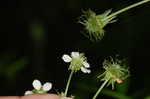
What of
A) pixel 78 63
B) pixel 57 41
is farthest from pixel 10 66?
A: pixel 78 63

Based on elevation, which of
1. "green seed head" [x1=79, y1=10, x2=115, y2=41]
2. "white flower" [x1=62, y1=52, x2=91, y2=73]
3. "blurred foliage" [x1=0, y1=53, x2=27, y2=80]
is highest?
"green seed head" [x1=79, y1=10, x2=115, y2=41]

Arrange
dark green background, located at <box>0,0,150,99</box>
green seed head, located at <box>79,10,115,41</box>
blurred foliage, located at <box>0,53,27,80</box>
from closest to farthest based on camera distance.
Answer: green seed head, located at <box>79,10,115,41</box>
dark green background, located at <box>0,0,150,99</box>
blurred foliage, located at <box>0,53,27,80</box>

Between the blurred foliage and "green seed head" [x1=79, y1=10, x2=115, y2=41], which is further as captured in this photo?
the blurred foliage

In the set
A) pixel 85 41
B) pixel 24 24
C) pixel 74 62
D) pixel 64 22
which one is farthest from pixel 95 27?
pixel 24 24

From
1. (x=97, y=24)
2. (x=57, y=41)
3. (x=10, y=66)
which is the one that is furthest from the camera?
(x=57, y=41)

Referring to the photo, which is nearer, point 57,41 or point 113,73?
point 113,73

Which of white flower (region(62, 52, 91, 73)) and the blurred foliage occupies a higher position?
white flower (region(62, 52, 91, 73))

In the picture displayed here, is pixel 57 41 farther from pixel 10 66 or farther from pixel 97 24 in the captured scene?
pixel 97 24

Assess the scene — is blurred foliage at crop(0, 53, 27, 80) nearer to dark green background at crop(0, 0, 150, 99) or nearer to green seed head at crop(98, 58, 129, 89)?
dark green background at crop(0, 0, 150, 99)

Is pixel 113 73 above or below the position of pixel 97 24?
below

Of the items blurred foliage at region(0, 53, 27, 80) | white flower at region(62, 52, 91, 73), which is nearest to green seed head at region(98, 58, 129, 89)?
white flower at region(62, 52, 91, 73)

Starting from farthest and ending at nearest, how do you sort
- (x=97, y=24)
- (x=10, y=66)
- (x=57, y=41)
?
(x=57, y=41) → (x=10, y=66) → (x=97, y=24)

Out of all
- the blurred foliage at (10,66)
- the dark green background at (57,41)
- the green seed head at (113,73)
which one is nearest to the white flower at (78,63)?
the green seed head at (113,73)
